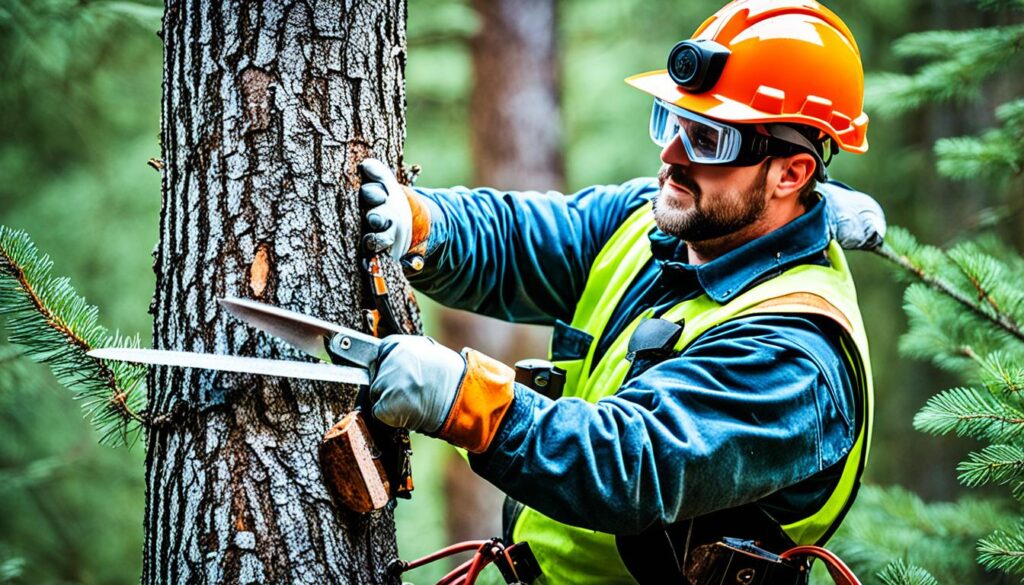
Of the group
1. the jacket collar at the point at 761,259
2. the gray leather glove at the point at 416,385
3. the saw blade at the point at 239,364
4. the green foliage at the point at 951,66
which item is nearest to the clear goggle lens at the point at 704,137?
the jacket collar at the point at 761,259

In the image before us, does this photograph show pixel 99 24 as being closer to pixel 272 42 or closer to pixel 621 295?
pixel 272 42

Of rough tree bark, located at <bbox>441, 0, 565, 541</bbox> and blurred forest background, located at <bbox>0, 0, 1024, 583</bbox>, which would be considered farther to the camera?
rough tree bark, located at <bbox>441, 0, 565, 541</bbox>

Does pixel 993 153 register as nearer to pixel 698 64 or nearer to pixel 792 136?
pixel 792 136

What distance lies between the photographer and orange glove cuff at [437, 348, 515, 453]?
6.66 feet

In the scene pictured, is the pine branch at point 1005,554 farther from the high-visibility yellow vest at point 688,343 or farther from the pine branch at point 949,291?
the pine branch at point 949,291

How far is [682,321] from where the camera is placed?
249 cm

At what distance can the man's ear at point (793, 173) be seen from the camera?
2.71 meters

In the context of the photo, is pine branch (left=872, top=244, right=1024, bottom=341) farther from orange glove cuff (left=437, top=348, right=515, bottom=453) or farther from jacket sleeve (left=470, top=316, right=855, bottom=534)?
orange glove cuff (left=437, top=348, right=515, bottom=453)

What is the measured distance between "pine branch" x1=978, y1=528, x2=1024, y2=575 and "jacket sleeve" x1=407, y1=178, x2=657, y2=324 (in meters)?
1.44

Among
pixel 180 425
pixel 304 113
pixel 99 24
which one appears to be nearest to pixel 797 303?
pixel 304 113

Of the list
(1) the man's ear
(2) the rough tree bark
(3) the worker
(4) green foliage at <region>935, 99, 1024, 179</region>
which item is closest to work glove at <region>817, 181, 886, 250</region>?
(3) the worker

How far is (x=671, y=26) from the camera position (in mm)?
8664

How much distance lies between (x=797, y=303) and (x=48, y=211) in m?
7.49

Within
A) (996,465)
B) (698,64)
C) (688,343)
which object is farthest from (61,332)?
(996,465)
